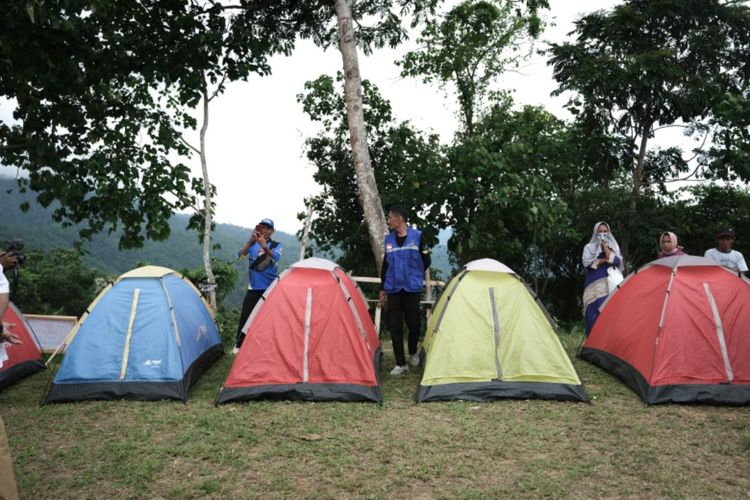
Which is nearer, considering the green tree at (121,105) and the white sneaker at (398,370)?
the white sneaker at (398,370)

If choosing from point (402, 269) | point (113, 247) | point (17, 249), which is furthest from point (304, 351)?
point (113, 247)

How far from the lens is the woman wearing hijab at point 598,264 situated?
22.8ft

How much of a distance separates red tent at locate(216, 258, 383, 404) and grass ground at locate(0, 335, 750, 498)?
0.16 metres

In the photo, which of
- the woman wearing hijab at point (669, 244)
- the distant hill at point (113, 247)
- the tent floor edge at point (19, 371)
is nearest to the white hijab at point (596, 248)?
the woman wearing hijab at point (669, 244)

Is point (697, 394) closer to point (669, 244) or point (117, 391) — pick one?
point (669, 244)

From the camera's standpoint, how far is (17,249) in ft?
12.9

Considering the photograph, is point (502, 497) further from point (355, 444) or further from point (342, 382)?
point (342, 382)

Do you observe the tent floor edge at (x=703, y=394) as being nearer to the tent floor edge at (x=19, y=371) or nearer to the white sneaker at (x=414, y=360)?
the white sneaker at (x=414, y=360)

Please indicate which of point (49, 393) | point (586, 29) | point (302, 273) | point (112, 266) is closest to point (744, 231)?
point (586, 29)

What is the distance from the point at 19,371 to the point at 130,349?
6.30ft

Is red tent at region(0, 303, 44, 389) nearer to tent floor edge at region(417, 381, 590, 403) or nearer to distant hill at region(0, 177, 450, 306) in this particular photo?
tent floor edge at region(417, 381, 590, 403)

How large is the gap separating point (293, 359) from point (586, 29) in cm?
1498

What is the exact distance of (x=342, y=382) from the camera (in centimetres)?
508

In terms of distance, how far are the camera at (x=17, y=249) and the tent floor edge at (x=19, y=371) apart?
2499 millimetres
